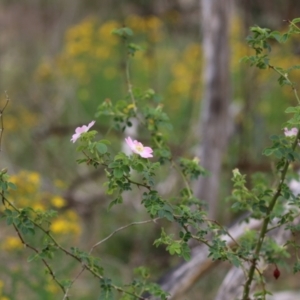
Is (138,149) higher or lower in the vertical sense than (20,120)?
lower

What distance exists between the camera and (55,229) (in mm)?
3303

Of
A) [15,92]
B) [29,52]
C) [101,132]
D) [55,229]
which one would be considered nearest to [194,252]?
[55,229]

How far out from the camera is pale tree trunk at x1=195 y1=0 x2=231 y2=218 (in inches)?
146

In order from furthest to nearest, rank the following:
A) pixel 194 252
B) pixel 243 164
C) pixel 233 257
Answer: pixel 243 164 → pixel 194 252 → pixel 233 257

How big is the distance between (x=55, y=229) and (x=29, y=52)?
5631mm

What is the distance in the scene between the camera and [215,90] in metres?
3.76

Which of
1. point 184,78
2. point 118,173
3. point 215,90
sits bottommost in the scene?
point 118,173

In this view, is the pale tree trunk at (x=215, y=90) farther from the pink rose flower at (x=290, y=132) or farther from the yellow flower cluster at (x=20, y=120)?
the yellow flower cluster at (x=20, y=120)

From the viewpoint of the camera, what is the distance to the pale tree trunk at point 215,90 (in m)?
3.71

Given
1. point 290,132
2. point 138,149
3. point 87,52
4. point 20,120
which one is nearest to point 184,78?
point 87,52

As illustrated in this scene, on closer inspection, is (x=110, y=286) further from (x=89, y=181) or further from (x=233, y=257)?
(x=89, y=181)

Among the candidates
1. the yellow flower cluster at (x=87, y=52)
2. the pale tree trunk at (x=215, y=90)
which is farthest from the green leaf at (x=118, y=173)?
the yellow flower cluster at (x=87, y=52)

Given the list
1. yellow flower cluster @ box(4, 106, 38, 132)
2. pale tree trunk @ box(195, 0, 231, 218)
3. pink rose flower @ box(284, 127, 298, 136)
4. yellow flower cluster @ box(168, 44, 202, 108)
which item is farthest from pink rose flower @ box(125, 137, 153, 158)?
yellow flower cluster @ box(168, 44, 202, 108)

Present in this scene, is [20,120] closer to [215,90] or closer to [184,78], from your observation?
[184,78]
